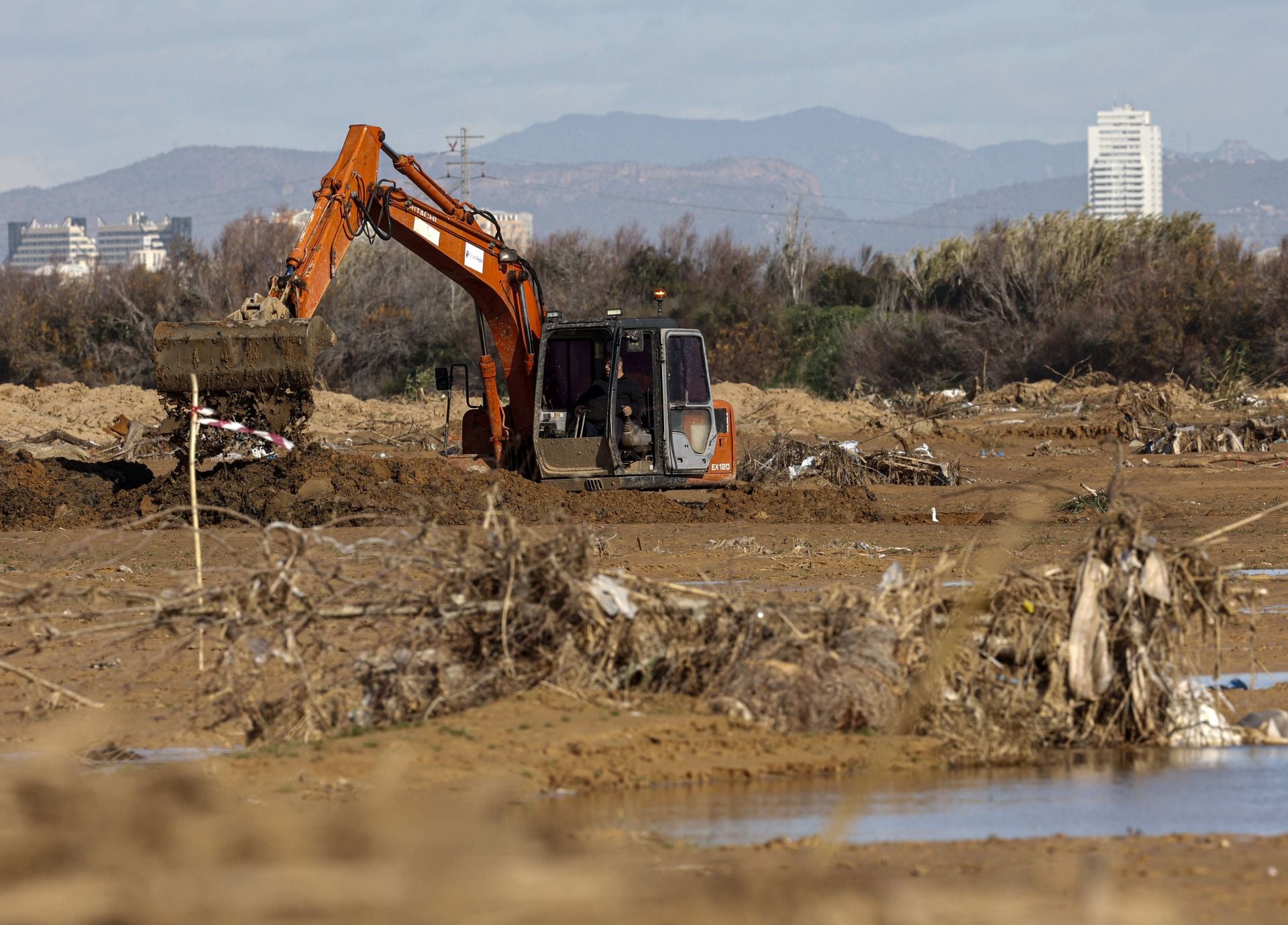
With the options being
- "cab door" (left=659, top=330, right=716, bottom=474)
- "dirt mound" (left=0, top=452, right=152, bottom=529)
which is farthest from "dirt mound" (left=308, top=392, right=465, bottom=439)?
"cab door" (left=659, top=330, right=716, bottom=474)

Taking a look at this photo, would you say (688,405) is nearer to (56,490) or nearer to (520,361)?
(520,361)

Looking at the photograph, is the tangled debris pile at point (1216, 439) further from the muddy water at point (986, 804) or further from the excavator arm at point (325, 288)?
the muddy water at point (986, 804)

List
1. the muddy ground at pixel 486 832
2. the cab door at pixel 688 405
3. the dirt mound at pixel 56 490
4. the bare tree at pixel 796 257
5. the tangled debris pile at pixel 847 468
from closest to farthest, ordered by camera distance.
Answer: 1. the muddy ground at pixel 486 832
2. the dirt mound at pixel 56 490
3. the cab door at pixel 688 405
4. the tangled debris pile at pixel 847 468
5. the bare tree at pixel 796 257

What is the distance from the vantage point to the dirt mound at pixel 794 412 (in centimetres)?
Answer: 3566

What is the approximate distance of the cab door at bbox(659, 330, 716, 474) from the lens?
62.5 ft

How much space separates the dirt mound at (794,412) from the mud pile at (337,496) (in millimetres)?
14051

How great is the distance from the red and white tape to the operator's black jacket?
3.56 metres

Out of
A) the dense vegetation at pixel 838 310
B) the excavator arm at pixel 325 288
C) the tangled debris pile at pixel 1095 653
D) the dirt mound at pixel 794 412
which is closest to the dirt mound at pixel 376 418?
the dirt mound at pixel 794 412

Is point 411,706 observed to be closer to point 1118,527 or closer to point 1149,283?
point 1118,527

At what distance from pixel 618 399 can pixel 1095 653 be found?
11.5 metres

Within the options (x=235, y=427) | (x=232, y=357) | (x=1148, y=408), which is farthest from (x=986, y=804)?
(x=1148, y=408)

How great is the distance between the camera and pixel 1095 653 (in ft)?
26.6

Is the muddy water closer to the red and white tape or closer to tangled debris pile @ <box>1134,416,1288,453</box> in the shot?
the red and white tape

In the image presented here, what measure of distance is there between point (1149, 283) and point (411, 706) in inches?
1574
